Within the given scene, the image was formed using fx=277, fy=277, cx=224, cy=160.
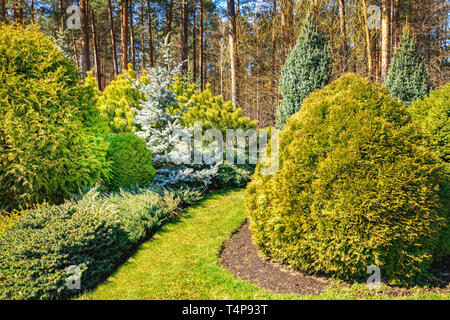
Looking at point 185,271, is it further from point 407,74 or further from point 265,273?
point 407,74

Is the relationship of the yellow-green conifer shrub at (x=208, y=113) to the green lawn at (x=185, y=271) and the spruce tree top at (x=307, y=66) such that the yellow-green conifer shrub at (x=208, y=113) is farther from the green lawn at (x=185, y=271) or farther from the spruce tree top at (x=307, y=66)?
the green lawn at (x=185, y=271)

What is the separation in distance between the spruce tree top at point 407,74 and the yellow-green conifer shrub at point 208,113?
22.1 ft

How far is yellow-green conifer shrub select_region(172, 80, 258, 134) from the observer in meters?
7.68

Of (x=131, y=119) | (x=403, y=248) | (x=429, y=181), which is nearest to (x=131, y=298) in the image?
(x=403, y=248)

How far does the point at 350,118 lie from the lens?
3.39m

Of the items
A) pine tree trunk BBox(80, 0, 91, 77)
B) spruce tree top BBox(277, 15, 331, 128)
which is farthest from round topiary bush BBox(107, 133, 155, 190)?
pine tree trunk BBox(80, 0, 91, 77)

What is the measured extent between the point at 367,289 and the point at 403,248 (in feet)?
1.99

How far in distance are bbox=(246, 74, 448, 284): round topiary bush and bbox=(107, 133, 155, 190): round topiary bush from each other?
129 inches

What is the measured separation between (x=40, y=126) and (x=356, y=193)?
16.3 feet

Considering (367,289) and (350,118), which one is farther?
(350,118)

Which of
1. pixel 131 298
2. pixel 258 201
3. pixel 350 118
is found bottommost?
pixel 131 298

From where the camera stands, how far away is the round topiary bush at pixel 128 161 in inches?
230

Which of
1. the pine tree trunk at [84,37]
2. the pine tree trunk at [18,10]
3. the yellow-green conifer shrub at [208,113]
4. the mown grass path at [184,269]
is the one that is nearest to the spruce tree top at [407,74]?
the yellow-green conifer shrub at [208,113]

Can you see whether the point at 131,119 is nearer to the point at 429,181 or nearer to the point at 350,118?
the point at 350,118
